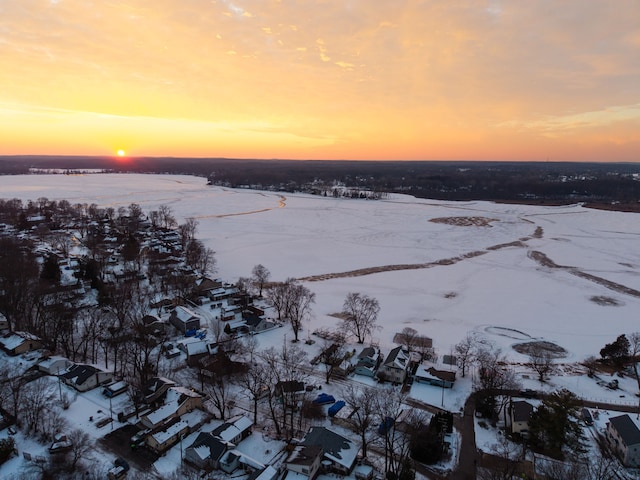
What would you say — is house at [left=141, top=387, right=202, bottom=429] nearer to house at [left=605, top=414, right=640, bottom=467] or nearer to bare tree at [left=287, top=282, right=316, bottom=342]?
bare tree at [left=287, top=282, right=316, bottom=342]

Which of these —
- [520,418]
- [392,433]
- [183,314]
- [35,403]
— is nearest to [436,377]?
[520,418]

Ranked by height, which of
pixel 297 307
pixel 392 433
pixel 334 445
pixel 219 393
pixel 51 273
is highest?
pixel 51 273

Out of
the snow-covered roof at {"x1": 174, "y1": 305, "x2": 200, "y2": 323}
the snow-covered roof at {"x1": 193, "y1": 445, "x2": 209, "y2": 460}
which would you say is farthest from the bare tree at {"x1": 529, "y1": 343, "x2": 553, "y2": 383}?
the snow-covered roof at {"x1": 174, "y1": 305, "x2": 200, "y2": 323}

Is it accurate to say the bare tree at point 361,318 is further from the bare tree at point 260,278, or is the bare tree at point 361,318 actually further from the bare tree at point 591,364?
the bare tree at point 591,364

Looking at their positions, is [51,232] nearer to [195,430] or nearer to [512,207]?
[195,430]

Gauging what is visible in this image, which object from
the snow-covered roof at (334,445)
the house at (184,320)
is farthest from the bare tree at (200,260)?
the snow-covered roof at (334,445)

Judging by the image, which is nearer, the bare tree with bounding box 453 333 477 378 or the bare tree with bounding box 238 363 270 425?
the bare tree with bounding box 238 363 270 425

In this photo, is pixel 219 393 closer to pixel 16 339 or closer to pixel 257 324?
pixel 257 324
